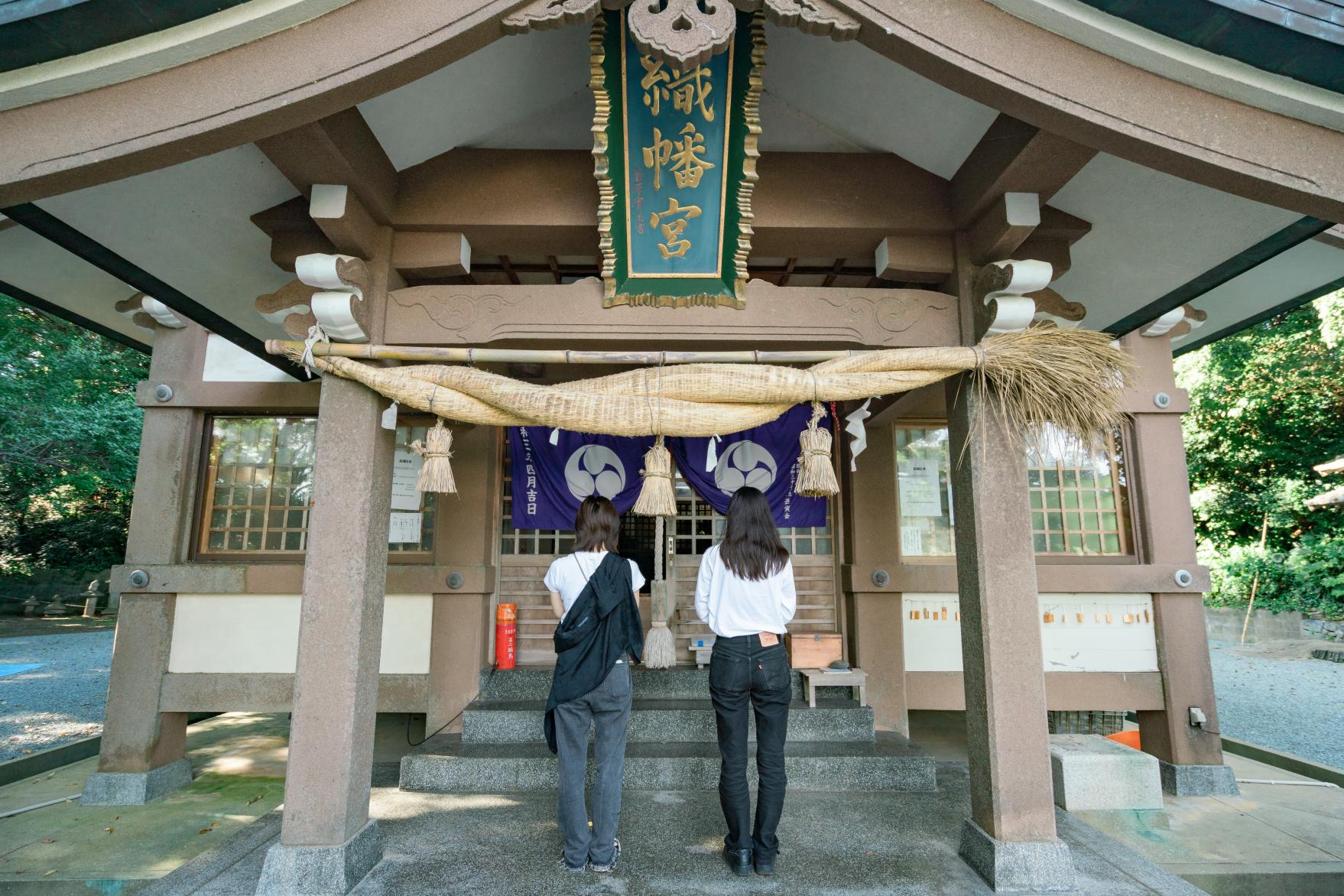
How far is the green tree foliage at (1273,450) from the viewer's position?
14734mm

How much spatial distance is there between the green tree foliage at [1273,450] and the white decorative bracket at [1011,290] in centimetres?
1571

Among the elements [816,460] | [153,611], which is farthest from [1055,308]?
[153,611]

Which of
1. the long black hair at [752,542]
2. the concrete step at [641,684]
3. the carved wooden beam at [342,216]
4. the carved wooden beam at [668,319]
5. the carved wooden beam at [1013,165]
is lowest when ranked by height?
the concrete step at [641,684]

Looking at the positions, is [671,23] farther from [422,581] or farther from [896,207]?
[422,581]

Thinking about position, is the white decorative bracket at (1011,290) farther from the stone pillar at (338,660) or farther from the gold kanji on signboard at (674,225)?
the stone pillar at (338,660)

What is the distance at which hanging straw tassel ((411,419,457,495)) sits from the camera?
3732 millimetres

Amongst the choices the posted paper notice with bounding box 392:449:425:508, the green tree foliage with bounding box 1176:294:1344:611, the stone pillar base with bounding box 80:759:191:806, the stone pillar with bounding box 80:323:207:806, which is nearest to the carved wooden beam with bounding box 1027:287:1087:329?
the posted paper notice with bounding box 392:449:425:508

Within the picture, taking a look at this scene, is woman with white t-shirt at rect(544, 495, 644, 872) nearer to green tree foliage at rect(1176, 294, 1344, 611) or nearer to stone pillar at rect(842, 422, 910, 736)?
stone pillar at rect(842, 422, 910, 736)

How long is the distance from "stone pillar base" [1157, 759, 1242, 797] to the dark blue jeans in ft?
16.7

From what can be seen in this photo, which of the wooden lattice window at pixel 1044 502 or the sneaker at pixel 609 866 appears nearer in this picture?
the sneaker at pixel 609 866

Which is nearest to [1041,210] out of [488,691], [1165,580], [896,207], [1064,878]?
[896,207]

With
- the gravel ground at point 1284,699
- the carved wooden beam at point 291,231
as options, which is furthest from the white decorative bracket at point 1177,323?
the carved wooden beam at point 291,231

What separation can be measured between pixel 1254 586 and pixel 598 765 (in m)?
17.8

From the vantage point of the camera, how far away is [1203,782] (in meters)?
5.81
